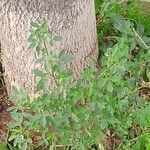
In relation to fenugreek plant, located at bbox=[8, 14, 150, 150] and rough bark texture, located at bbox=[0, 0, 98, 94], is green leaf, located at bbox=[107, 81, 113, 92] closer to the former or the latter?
fenugreek plant, located at bbox=[8, 14, 150, 150]

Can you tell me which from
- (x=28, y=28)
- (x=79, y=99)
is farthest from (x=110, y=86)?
(x=28, y=28)

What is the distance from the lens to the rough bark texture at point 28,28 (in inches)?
118

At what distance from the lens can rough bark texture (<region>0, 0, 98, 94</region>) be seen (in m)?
3.00

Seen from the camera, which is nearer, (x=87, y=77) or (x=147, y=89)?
(x=87, y=77)

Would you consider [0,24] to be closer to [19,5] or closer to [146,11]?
[19,5]

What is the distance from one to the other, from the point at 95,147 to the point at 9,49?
28.2 inches

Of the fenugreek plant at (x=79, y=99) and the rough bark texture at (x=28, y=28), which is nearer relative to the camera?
the fenugreek plant at (x=79, y=99)

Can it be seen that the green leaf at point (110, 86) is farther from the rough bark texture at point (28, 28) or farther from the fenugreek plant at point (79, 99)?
the rough bark texture at point (28, 28)

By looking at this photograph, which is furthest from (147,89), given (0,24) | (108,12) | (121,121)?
(0,24)

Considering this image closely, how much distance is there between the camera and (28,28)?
3.04 meters

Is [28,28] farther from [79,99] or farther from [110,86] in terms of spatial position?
[110,86]

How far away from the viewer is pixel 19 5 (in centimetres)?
299

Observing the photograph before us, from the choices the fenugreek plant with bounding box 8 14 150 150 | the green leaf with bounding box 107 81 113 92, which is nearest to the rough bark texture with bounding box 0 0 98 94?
the fenugreek plant with bounding box 8 14 150 150

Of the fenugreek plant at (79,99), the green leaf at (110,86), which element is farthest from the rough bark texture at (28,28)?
the green leaf at (110,86)
